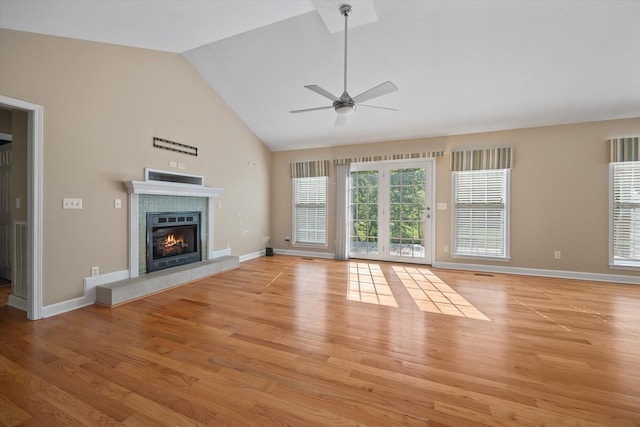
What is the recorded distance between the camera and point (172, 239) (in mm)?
4188

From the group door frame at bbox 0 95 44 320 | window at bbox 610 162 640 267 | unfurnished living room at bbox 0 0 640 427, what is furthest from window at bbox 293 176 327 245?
window at bbox 610 162 640 267

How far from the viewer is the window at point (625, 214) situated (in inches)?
158

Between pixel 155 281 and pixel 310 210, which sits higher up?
pixel 310 210

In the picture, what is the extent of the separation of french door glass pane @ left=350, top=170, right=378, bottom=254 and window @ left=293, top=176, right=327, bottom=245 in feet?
2.22

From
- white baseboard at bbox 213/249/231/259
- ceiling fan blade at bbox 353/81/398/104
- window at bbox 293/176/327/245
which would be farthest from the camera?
window at bbox 293/176/327/245

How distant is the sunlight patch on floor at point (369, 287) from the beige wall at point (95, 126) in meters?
3.09

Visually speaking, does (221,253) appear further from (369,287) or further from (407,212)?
(407,212)

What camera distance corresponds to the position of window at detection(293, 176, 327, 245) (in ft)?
20.0

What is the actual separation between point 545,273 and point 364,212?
3.29m

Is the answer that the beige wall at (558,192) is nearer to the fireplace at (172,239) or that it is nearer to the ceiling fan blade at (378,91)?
the ceiling fan blade at (378,91)

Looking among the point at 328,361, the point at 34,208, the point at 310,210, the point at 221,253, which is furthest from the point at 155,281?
the point at 310,210

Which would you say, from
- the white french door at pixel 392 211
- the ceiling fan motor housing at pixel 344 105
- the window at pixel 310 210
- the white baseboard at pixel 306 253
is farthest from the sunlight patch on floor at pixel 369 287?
the ceiling fan motor housing at pixel 344 105

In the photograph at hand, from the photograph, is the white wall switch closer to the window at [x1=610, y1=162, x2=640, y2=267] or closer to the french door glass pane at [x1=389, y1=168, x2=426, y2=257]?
the french door glass pane at [x1=389, y1=168, x2=426, y2=257]

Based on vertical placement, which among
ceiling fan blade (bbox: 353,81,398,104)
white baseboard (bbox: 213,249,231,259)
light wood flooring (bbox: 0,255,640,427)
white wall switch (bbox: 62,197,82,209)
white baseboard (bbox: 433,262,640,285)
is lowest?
light wood flooring (bbox: 0,255,640,427)
